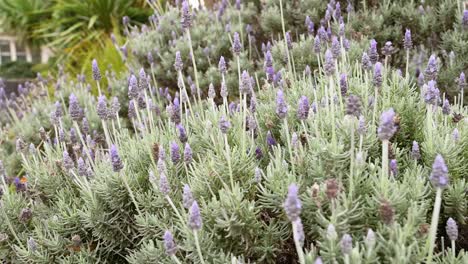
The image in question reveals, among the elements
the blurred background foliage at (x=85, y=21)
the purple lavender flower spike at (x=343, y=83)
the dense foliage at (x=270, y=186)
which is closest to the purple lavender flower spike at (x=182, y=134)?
the dense foliage at (x=270, y=186)

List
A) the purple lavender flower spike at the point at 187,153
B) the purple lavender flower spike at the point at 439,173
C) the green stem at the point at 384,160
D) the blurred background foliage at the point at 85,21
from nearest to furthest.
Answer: the purple lavender flower spike at the point at 439,173
the green stem at the point at 384,160
the purple lavender flower spike at the point at 187,153
the blurred background foliage at the point at 85,21

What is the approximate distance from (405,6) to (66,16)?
960 centimetres

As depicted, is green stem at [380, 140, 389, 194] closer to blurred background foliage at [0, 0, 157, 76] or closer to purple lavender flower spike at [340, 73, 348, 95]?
purple lavender flower spike at [340, 73, 348, 95]

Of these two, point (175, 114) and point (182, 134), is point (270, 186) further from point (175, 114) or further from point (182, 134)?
point (175, 114)

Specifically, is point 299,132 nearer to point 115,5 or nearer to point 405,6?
point 405,6

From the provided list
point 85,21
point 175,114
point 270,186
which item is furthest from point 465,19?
point 85,21

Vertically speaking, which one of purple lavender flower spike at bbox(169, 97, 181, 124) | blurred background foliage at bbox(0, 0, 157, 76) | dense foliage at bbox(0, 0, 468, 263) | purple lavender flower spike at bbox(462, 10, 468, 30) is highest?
purple lavender flower spike at bbox(462, 10, 468, 30)

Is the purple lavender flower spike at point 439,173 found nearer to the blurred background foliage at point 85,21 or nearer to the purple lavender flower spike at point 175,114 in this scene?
the purple lavender flower spike at point 175,114

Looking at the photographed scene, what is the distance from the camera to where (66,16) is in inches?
463

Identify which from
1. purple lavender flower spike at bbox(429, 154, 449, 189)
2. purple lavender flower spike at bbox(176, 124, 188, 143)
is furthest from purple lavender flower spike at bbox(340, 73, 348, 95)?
purple lavender flower spike at bbox(429, 154, 449, 189)

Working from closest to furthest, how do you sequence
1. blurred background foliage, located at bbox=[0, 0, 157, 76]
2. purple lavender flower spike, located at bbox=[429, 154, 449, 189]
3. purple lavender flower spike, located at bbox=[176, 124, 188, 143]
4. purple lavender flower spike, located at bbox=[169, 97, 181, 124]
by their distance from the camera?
purple lavender flower spike, located at bbox=[429, 154, 449, 189], purple lavender flower spike, located at bbox=[176, 124, 188, 143], purple lavender flower spike, located at bbox=[169, 97, 181, 124], blurred background foliage, located at bbox=[0, 0, 157, 76]

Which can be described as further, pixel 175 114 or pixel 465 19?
pixel 465 19

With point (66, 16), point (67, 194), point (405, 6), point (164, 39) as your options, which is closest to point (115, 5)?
point (66, 16)

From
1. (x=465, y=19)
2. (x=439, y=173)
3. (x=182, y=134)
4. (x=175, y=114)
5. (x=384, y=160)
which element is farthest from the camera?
(x=465, y=19)
